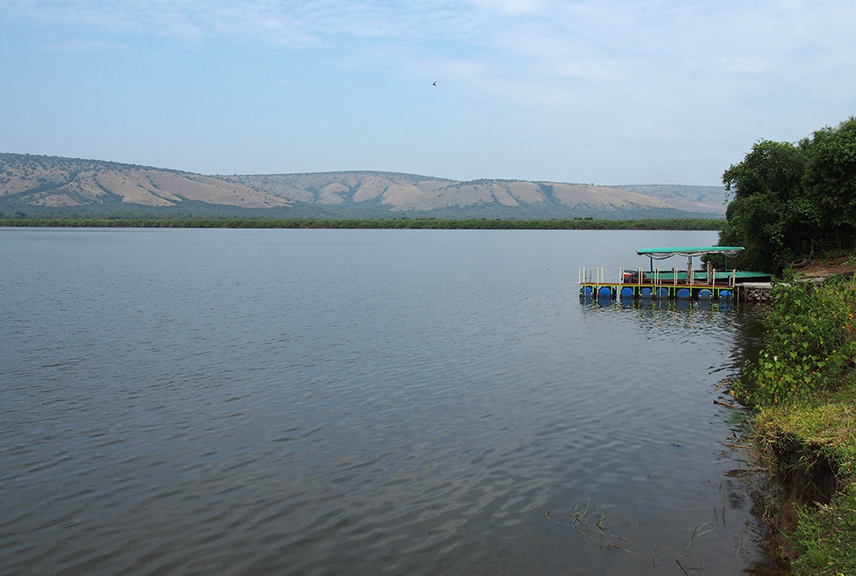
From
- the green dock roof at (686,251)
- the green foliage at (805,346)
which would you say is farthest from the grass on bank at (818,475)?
the green dock roof at (686,251)

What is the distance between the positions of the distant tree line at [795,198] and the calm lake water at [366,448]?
47.2 ft

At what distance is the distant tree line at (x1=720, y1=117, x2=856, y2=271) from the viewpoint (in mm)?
36875

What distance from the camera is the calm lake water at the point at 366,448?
9555 mm

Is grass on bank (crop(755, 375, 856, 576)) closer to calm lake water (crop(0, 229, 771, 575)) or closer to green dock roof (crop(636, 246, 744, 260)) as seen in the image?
calm lake water (crop(0, 229, 771, 575))

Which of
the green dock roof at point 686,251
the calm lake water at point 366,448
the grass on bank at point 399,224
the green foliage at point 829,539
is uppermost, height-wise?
the grass on bank at point 399,224

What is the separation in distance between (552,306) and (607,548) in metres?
28.1

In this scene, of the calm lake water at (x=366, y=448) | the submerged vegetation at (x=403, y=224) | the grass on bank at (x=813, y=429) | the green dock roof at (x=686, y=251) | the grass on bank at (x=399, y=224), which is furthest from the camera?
the grass on bank at (x=399, y=224)

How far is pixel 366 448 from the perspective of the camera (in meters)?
13.5

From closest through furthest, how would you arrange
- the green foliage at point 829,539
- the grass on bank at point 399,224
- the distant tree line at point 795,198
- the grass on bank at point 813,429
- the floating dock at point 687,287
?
the green foliage at point 829,539, the grass on bank at point 813,429, the distant tree line at point 795,198, the floating dock at point 687,287, the grass on bank at point 399,224

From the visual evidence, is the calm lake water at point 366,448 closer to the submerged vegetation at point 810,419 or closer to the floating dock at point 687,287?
the submerged vegetation at point 810,419

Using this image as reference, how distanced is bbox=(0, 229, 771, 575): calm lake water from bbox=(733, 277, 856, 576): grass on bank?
39.9 inches

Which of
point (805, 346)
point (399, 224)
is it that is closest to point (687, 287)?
point (805, 346)

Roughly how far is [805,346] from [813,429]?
4.30 metres

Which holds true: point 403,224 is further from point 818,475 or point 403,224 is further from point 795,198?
point 818,475
